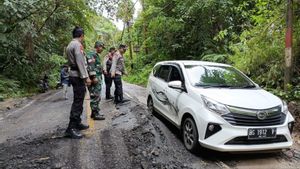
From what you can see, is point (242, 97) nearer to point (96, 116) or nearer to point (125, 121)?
point (125, 121)

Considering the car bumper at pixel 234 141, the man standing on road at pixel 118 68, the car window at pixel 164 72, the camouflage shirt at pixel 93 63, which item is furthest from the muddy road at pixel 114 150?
the man standing on road at pixel 118 68

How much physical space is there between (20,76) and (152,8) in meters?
9.51

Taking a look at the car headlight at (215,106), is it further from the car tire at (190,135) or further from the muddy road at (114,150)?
the muddy road at (114,150)

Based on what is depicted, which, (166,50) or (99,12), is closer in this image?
(99,12)

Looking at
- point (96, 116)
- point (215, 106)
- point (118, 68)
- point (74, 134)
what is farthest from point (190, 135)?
point (118, 68)

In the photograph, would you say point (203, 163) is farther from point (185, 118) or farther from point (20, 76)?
point (20, 76)

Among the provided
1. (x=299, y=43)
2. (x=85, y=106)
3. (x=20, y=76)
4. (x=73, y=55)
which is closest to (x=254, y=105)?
(x=73, y=55)

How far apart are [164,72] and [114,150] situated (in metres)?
3.20

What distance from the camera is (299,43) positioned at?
8.93 meters

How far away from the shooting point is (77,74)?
6.17 metres

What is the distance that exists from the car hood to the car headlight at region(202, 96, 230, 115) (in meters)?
0.07

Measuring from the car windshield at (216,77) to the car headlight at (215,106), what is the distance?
0.84m

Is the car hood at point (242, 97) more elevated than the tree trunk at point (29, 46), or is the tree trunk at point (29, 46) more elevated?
the tree trunk at point (29, 46)

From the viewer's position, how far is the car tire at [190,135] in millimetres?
5477
